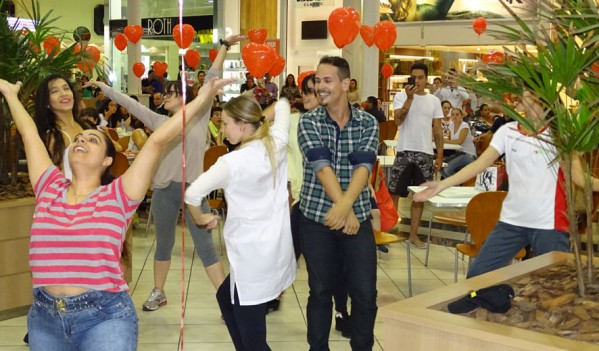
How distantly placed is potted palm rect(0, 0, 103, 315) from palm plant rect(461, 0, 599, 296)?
3.30 meters

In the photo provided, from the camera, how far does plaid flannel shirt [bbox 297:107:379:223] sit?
13.1 ft

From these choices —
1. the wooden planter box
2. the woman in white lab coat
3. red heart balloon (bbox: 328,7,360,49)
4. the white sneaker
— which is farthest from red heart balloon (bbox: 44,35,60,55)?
red heart balloon (bbox: 328,7,360,49)

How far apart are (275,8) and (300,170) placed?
19.5m

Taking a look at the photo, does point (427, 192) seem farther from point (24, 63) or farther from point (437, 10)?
point (437, 10)

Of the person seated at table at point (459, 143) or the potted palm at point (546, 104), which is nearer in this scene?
the potted palm at point (546, 104)

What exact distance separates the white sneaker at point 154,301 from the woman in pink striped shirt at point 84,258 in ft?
9.44

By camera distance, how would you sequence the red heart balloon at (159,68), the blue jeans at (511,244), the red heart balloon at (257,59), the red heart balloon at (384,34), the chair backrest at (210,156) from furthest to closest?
the red heart balloon at (159,68) < the red heart balloon at (384,34) < the red heart balloon at (257,59) < the chair backrest at (210,156) < the blue jeans at (511,244)

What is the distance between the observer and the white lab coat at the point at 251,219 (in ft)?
11.8

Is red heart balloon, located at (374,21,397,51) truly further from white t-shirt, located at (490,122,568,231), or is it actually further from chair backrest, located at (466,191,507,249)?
white t-shirt, located at (490,122,568,231)

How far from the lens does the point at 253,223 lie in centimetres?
365

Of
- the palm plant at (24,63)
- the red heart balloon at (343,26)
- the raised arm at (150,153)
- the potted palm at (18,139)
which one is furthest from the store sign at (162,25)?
the raised arm at (150,153)

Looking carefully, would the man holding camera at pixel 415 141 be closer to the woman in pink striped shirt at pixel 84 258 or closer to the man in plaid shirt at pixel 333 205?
the man in plaid shirt at pixel 333 205

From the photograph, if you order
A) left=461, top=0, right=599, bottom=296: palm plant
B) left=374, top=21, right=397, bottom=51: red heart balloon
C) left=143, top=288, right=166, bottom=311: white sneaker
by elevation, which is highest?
left=374, top=21, right=397, bottom=51: red heart balloon

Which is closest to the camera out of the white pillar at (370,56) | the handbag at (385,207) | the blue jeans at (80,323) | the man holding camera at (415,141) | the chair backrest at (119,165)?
the blue jeans at (80,323)
